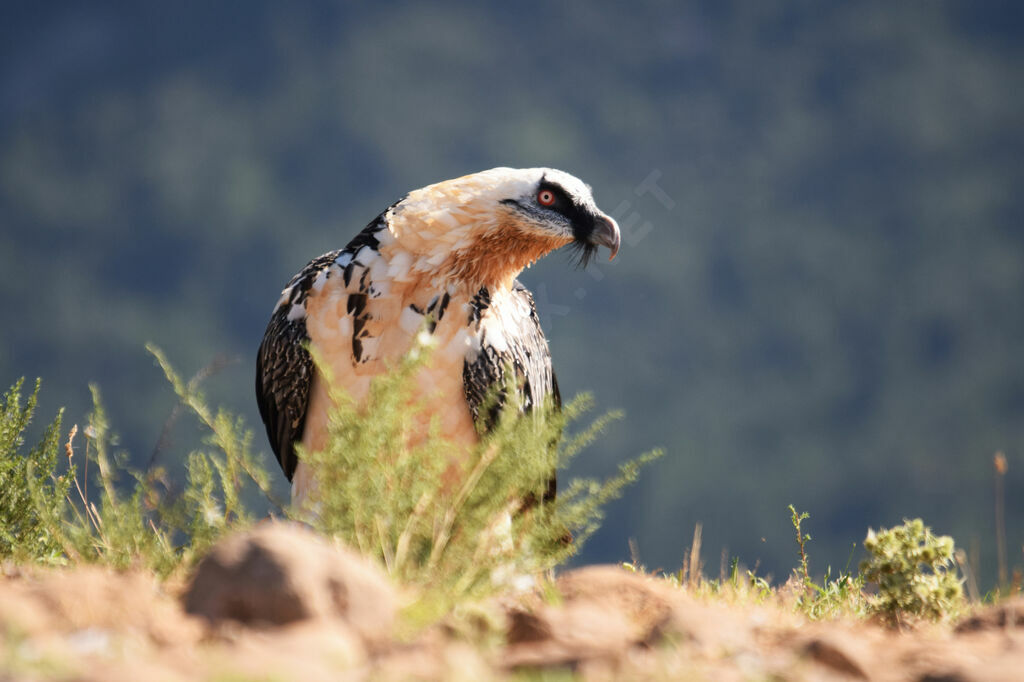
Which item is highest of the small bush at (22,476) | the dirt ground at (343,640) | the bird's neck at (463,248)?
the bird's neck at (463,248)

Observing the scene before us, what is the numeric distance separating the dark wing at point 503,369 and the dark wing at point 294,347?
61 centimetres

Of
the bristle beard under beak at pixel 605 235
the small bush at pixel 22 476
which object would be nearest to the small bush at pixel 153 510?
the small bush at pixel 22 476

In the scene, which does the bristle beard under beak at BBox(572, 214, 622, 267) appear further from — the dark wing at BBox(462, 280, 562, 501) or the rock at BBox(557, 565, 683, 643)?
the rock at BBox(557, 565, 683, 643)

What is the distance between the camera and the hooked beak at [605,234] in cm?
472

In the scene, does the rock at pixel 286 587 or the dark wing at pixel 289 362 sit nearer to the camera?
the rock at pixel 286 587

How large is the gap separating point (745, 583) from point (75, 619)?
288 cm

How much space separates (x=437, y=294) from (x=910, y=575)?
2242 mm

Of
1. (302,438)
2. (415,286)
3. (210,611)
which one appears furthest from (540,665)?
(302,438)

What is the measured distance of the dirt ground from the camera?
6.01 ft

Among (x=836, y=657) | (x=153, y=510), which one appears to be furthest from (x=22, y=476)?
(x=836, y=657)

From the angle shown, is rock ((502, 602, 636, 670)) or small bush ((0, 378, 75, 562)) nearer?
rock ((502, 602, 636, 670))

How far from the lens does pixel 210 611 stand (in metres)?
2.16

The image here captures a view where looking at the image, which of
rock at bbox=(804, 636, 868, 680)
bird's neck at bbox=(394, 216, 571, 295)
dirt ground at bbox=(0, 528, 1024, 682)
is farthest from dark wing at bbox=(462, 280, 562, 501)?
rock at bbox=(804, 636, 868, 680)

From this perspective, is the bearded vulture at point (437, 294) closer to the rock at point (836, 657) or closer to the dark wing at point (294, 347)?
the dark wing at point (294, 347)
